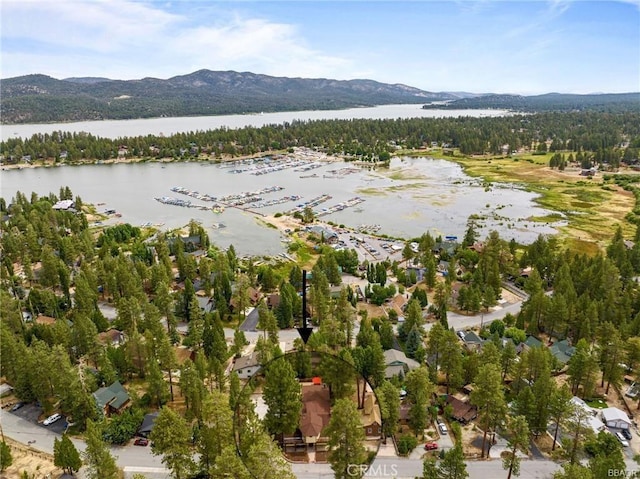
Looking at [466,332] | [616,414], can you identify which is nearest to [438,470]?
[616,414]

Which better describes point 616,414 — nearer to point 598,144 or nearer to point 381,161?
point 381,161

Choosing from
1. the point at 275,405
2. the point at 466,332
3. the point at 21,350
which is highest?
the point at 275,405

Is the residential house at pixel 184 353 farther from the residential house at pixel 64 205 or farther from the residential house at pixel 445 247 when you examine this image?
the residential house at pixel 64 205

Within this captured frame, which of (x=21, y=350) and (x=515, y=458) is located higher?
(x=21, y=350)

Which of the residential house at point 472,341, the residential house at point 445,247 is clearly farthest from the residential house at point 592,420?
the residential house at point 445,247

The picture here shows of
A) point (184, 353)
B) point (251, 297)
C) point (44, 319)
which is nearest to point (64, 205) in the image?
point (44, 319)

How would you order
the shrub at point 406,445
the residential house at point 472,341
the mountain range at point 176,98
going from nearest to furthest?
the shrub at point 406,445
the residential house at point 472,341
the mountain range at point 176,98

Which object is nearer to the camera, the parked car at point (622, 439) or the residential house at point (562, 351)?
the parked car at point (622, 439)
